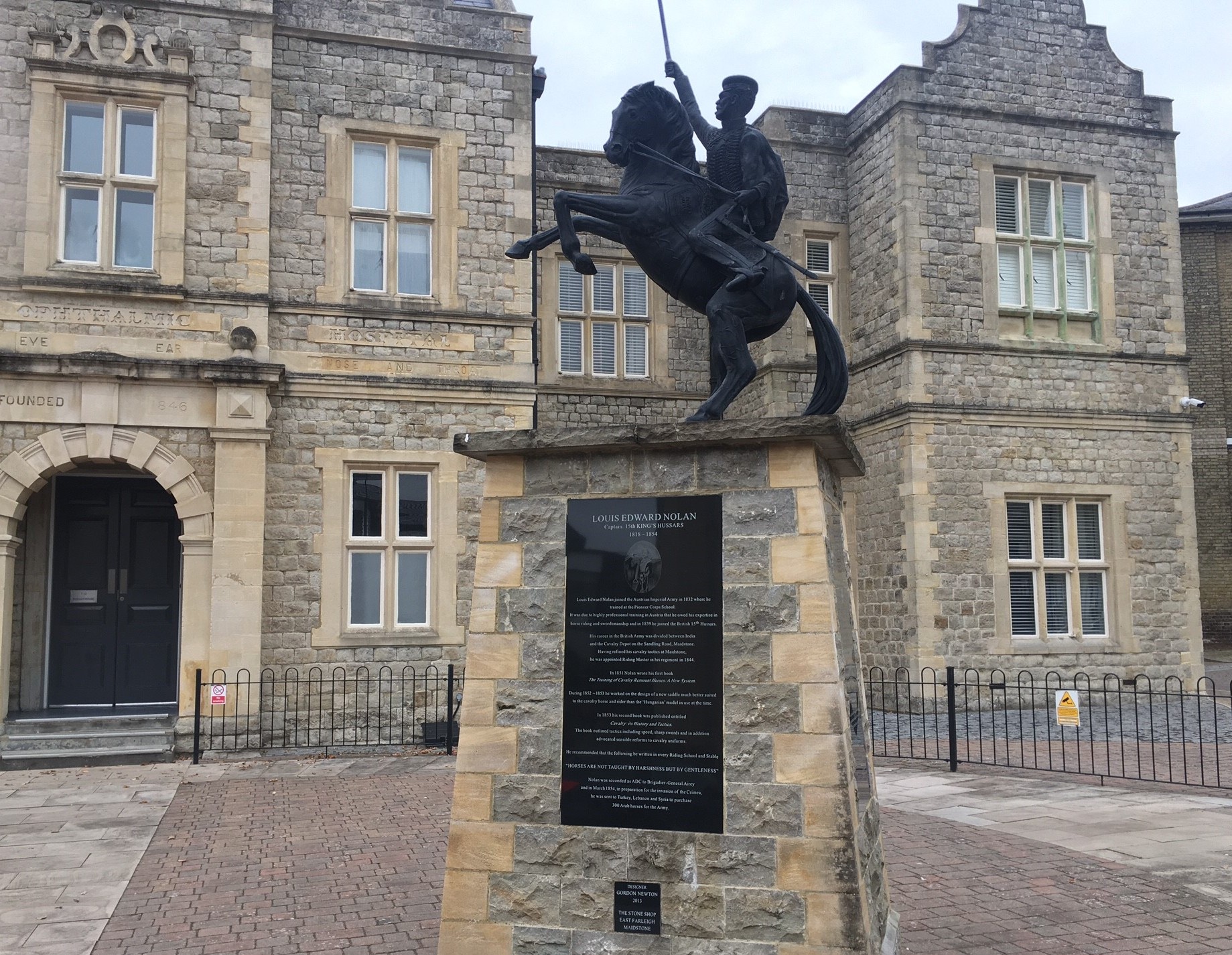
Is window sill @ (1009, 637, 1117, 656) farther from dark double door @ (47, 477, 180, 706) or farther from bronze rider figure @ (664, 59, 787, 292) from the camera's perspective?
dark double door @ (47, 477, 180, 706)

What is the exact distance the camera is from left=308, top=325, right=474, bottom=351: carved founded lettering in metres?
14.0

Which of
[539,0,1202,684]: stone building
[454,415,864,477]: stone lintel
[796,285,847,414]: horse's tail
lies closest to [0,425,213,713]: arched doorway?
[539,0,1202,684]: stone building

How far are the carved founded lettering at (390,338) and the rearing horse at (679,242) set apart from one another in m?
8.24

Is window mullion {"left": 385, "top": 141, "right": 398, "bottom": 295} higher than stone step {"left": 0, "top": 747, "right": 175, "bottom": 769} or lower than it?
higher

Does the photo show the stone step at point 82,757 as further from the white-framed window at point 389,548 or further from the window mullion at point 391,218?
the window mullion at point 391,218

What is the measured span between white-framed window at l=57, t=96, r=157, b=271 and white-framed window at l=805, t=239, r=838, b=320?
9972 millimetres

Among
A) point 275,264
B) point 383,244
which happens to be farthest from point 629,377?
point 275,264

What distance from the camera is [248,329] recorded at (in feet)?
44.0

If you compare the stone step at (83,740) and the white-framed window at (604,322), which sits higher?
the white-framed window at (604,322)

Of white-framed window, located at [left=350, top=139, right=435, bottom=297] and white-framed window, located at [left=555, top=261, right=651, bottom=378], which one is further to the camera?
white-framed window, located at [left=555, top=261, right=651, bottom=378]

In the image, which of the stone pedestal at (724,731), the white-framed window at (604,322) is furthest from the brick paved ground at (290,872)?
the white-framed window at (604,322)

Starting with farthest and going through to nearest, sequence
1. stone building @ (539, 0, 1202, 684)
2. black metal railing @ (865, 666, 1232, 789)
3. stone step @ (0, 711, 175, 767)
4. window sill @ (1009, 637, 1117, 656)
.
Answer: stone building @ (539, 0, 1202, 684)
window sill @ (1009, 637, 1117, 656)
stone step @ (0, 711, 175, 767)
black metal railing @ (865, 666, 1232, 789)

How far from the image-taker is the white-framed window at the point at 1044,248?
16641 millimetres

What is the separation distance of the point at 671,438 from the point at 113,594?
1151cm
